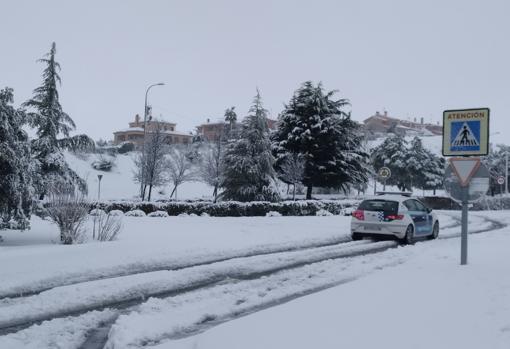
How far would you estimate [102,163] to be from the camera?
71.6 meters

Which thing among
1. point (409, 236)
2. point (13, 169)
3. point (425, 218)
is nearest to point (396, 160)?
point (425, 218)

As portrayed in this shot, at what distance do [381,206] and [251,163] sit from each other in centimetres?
1970

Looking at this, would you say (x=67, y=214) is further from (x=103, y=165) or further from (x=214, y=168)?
(x=103, y=165)

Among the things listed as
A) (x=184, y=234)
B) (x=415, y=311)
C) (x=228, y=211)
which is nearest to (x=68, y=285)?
(x=415, y=311)

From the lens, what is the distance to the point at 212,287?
8.68 metres

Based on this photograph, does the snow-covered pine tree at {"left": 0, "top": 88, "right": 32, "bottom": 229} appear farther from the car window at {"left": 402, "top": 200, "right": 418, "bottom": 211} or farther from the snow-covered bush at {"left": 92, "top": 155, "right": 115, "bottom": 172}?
the snow-covered bush at {"left": 92, "top": 155, "right": 115, "bottom": 172}

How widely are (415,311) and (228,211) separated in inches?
792

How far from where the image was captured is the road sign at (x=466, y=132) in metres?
10.3

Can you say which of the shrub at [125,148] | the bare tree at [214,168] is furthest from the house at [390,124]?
the bare tree at [214,168]

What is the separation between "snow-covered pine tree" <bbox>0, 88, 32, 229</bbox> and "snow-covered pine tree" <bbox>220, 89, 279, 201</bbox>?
21425 millimetres

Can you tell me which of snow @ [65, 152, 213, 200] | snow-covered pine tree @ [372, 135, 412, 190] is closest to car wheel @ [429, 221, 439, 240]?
snow @ [65, 152, 213, 200]

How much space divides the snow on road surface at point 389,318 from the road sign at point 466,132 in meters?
2.47

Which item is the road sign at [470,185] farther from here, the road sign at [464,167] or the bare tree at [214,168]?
the bare tree at [214,168]

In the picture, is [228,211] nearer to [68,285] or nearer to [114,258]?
[114,258]
